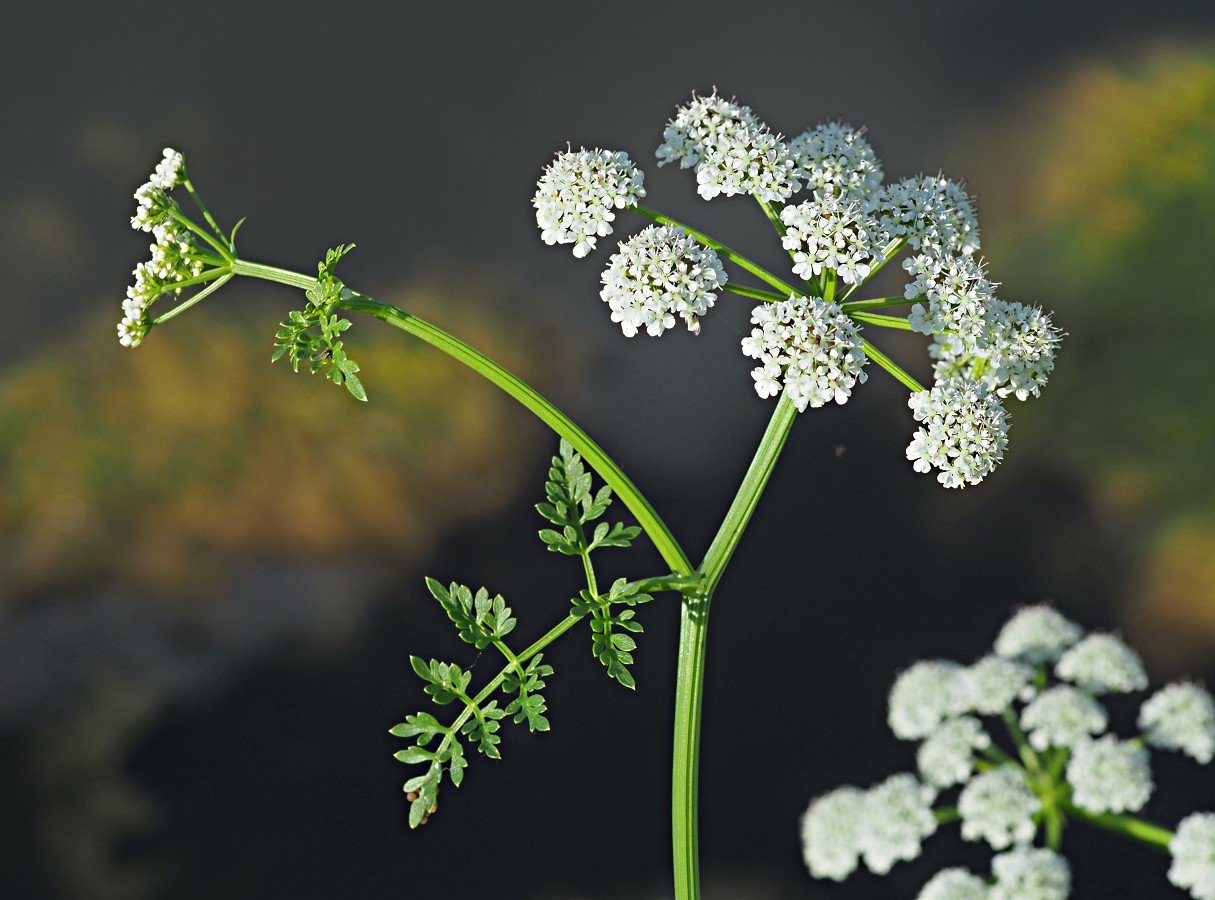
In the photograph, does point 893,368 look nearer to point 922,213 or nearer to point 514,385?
point 922,213

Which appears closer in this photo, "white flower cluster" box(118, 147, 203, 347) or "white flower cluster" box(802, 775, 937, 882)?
"white flower cluster" box(118, 147, 203, 347)

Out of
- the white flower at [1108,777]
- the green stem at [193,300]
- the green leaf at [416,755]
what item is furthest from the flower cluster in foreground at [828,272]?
the white flower at [1108,777]

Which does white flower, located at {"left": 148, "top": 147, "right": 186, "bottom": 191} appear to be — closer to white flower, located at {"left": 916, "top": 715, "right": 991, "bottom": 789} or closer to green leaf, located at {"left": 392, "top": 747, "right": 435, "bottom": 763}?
green leaf, located at {"left": 392, "top": 747, "right": 435, "bottom": 763}

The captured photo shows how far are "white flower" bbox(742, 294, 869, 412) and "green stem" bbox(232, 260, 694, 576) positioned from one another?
0.15 m

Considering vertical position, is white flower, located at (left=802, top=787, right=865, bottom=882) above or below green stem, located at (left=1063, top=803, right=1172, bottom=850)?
above

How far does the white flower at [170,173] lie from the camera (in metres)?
1.04

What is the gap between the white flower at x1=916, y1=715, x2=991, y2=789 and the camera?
5.05 ft

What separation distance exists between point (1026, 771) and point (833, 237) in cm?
91

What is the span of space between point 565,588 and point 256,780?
3.20ft

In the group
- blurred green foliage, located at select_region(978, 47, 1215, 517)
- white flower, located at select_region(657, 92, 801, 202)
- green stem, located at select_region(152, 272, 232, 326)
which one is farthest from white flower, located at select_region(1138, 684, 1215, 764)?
blurred green foliage, located at select_region(978, 47, 1215, 517)

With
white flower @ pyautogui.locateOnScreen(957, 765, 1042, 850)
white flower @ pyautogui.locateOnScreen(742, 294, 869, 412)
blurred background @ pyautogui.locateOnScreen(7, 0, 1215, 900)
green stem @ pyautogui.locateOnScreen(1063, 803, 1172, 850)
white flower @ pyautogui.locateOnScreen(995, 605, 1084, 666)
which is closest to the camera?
white flower @ pyautogui.locateOnScreen(742, 294, 869, 412)

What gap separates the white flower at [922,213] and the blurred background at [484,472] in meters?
1.72

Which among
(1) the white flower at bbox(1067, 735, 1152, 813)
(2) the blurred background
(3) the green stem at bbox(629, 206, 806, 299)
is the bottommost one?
(1) the white flower at bbox(1067, 735, 1152, 813)

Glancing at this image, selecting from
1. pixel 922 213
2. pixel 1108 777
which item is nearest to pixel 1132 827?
pixel 1108 777
